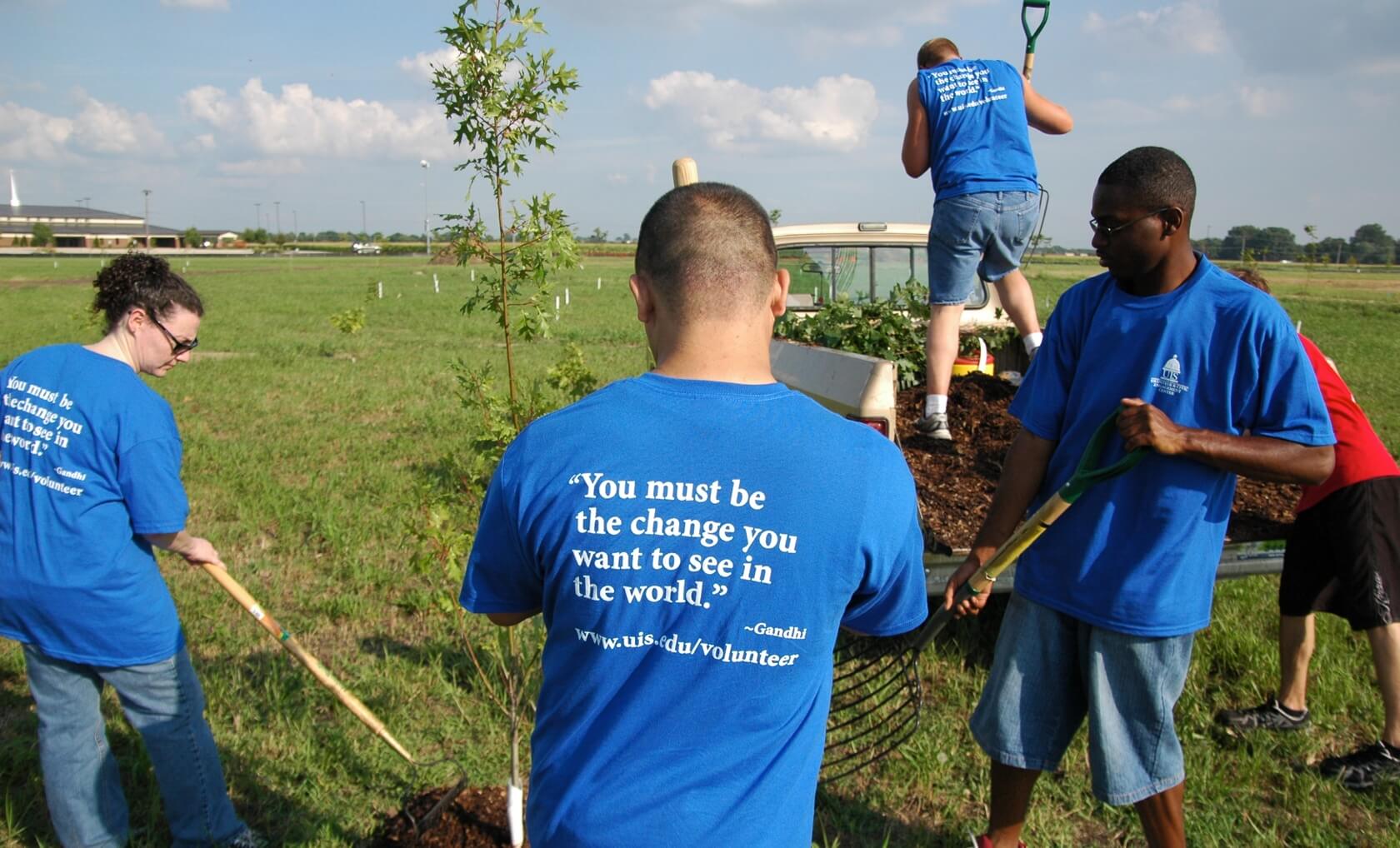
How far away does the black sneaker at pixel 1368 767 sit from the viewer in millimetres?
3711

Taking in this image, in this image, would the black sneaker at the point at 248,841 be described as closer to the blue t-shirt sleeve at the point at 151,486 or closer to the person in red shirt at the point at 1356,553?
the blue t-shirt sleeve at the point at 151,486

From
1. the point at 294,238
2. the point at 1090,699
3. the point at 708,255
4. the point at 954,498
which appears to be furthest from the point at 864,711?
the point at 294,238

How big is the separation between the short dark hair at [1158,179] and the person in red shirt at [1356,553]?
1353mm

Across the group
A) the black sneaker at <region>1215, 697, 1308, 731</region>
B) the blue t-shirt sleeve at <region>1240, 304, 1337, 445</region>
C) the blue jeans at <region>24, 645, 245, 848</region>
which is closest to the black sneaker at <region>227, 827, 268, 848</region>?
the blue jeans at <region>24, 645, 245, 848</region>

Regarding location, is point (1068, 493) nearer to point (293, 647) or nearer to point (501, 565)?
point (501, 565)

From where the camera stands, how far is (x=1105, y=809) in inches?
145

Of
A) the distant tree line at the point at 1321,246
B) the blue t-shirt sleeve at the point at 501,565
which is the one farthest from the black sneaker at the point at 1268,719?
the distant tree line at the point at 1321,246

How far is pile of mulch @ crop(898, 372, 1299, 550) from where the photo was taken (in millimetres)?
3783

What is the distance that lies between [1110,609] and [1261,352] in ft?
2.44

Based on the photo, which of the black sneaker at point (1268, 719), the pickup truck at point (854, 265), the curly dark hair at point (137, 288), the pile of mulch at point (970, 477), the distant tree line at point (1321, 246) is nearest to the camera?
the curly dark hair at point (137, 288)

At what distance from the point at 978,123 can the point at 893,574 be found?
316 cm

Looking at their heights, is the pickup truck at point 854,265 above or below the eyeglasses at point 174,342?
above

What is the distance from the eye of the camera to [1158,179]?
248 centimetres

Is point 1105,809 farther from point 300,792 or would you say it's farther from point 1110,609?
point 300,792
